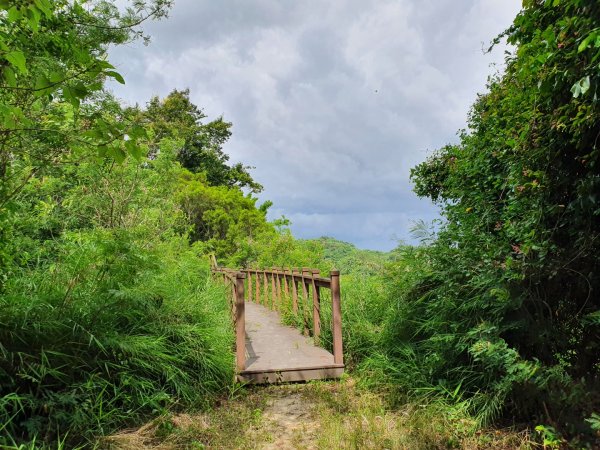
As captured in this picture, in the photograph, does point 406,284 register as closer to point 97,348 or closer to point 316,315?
point 316,315

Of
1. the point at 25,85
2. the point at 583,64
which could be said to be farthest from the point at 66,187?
the point at 583,64

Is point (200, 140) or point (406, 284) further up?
point (200, 140)

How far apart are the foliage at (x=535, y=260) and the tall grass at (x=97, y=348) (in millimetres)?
2255

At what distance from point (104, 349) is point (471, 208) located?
12.7 ft

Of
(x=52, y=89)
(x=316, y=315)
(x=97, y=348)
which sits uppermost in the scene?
(x=52, y=89)

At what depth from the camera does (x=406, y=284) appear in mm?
5027

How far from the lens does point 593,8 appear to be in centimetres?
235

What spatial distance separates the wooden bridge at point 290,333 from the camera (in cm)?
481

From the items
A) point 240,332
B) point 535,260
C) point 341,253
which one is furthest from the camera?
point 341,253

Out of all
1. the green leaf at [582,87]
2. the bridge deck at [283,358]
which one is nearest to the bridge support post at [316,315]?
the bridge deck at [283,358]

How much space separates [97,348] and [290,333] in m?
3.45

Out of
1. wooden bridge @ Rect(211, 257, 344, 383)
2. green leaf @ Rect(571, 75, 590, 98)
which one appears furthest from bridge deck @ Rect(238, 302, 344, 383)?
green leaf @ Rect(571, 75, 590, 98)

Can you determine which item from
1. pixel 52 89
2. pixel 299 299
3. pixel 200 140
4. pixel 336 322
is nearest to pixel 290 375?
pixel 336 322

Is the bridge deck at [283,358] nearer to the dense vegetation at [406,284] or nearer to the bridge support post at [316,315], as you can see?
the bridge support post at [316,315]
